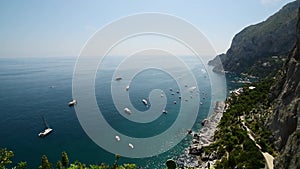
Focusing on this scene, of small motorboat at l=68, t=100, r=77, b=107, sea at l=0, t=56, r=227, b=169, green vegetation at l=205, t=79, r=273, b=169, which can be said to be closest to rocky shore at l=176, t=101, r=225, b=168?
green vegetation at l=205, t=79, r=273, b=169

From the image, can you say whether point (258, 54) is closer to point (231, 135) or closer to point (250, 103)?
point (250, 103)

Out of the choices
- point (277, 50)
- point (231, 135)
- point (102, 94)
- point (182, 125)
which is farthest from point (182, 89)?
point (277, 50)

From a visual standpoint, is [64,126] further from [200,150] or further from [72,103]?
[200,150]

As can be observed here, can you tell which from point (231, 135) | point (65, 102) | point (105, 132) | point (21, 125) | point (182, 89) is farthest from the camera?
point (182, 89)

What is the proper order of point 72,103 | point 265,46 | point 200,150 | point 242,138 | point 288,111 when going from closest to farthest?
point 288,111 → point 242,138 → point 200,150 → point 72,103 → point 265,46

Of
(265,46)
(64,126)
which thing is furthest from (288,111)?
(265,46)

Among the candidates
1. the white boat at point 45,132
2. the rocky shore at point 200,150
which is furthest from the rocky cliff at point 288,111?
the white boat at point 45,132
